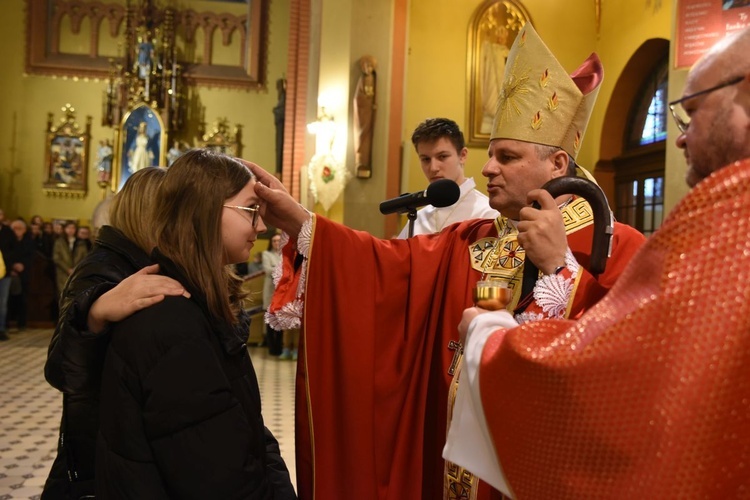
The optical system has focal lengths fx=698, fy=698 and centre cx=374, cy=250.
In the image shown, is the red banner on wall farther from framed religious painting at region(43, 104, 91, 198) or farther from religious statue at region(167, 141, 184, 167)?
framed religious painting at region(43, 104, 91, 198)

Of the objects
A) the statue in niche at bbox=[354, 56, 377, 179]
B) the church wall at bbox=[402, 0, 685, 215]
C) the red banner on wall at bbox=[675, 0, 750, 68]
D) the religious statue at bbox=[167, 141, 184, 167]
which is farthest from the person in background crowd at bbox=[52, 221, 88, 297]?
the red banner on wall at bbox=[675, 0, 750, 68]

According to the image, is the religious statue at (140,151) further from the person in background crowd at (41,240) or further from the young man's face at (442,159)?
the young man's face at (442,159)

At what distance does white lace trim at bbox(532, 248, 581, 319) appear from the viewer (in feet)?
5.40

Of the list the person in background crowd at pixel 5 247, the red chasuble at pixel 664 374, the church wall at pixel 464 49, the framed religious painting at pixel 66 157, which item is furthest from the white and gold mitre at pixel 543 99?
the framed religious painting at pixel 66 157

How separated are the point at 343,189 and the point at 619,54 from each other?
3.94 metres

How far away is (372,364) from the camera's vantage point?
2.15 meters

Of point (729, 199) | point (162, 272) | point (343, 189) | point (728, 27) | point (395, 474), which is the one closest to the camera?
point (729, 199)

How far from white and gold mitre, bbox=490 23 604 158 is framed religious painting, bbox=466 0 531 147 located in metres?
6.92

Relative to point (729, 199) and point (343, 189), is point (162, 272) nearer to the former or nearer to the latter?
point (729, 199)

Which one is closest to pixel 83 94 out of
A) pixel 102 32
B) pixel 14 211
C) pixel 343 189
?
pixel 102 32

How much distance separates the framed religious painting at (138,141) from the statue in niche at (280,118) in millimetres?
2150

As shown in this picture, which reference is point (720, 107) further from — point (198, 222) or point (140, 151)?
point (140, 151)

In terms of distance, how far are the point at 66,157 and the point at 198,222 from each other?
13309 millimetres

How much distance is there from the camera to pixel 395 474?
2.11 meters
